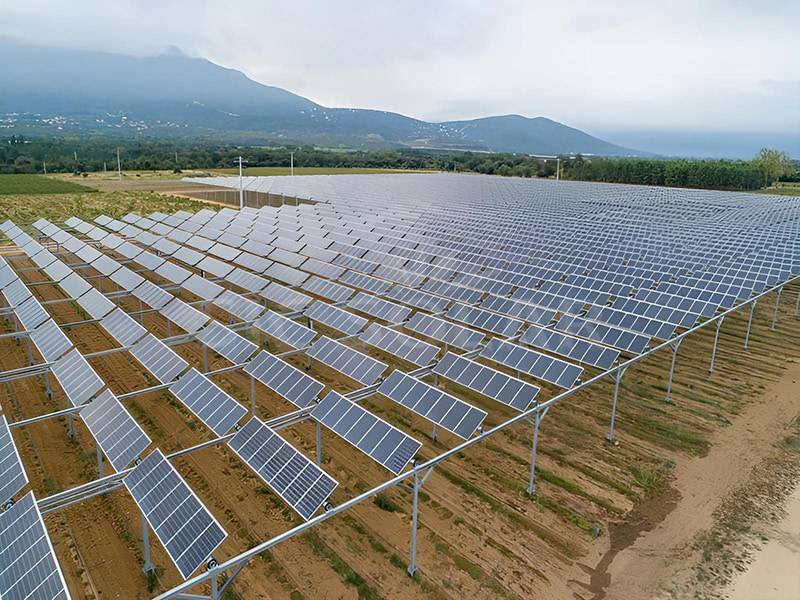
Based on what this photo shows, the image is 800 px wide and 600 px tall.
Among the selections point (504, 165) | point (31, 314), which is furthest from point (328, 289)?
point (504, 165)

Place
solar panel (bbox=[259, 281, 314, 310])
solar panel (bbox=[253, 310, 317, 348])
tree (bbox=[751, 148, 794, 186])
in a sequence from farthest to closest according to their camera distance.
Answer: tree (bbox=[751, 148, 794, 186]) < solar panel (bbox=[259, 281, 314, 310]) < solar panel (bbox=[253, 310, 317, 348])

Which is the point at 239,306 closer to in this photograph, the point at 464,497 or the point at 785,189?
the point at 464,497

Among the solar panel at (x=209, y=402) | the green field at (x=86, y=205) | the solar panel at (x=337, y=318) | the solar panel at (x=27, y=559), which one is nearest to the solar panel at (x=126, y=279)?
the solar panel at (x=337, y=318)

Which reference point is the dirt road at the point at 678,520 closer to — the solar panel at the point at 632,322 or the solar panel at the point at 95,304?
the solar panel at the point at 632,322

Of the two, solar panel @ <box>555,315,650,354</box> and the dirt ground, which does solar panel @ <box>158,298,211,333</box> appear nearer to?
the dirt ground

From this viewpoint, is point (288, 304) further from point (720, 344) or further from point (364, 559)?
point (720, 344)

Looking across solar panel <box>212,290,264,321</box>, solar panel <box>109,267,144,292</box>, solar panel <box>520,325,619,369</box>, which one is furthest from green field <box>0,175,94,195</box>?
solar panel <box>520,325,619,369</box>
